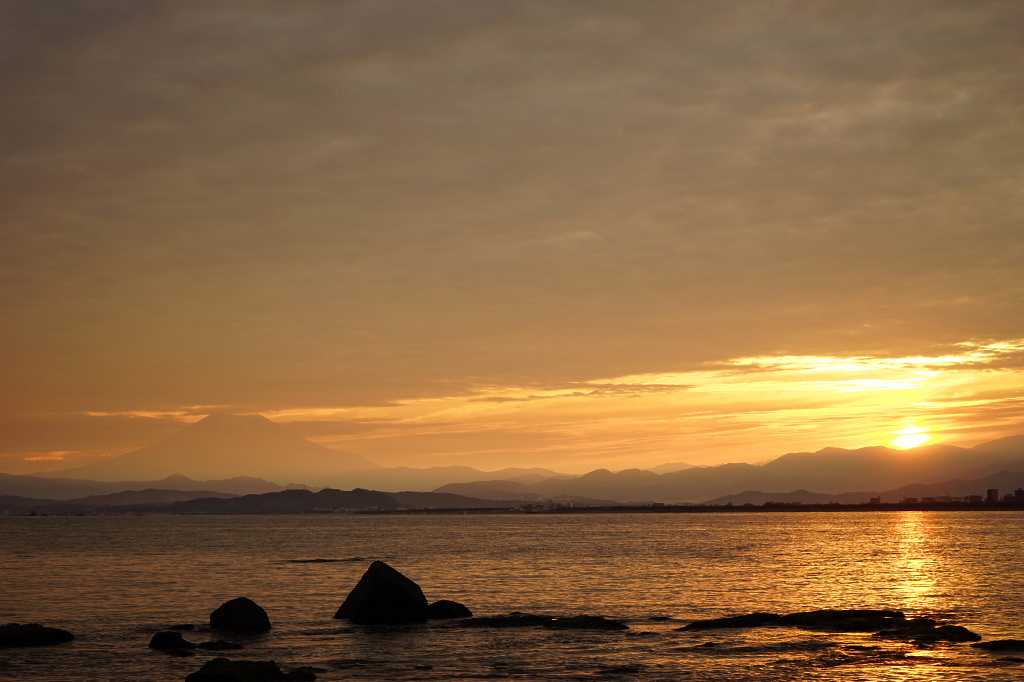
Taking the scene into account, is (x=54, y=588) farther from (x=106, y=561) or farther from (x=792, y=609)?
(x=792, y=609)

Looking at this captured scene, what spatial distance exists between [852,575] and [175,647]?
66.9m

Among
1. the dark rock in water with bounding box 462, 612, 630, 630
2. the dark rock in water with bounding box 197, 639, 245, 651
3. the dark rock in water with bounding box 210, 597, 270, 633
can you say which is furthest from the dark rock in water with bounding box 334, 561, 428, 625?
the dark rock in water with bounding box 197, 639, 245, 651

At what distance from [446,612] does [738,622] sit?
17.4 meters

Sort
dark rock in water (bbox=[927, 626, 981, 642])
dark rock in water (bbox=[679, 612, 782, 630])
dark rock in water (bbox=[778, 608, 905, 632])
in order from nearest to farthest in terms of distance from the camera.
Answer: dark rock in water (bbox=[927, 626, 981, 642]) < dark rock in water (bbox=[778, 608, 905, 632]) < dark rock in water (bbox=[679, 612, 782, 630])

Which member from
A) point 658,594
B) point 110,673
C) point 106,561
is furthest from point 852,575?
point 106,561

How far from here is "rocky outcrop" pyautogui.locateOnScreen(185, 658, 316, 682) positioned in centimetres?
3116

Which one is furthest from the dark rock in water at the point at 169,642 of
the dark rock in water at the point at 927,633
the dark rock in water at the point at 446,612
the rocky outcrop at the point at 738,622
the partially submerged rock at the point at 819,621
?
the dark rock in water at the point at 927,633

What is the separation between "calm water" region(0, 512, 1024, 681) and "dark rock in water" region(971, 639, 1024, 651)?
1.34 metres

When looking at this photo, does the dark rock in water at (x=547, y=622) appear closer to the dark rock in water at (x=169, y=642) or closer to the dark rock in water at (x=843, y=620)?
the dark rock in water at (x=843, y=620)

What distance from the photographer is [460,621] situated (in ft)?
170

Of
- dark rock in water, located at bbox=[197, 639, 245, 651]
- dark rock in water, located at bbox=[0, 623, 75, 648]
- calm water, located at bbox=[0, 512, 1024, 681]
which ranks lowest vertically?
calm water, located at bbox=[0, 512, 1024, 681]

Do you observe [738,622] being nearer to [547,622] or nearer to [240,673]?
[547,622]

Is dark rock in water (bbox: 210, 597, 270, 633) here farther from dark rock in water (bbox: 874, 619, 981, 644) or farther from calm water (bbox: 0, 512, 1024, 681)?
dark rock in water (bbox: 874, 619, 981, 644)

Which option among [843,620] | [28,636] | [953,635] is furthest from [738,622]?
[28,636]
